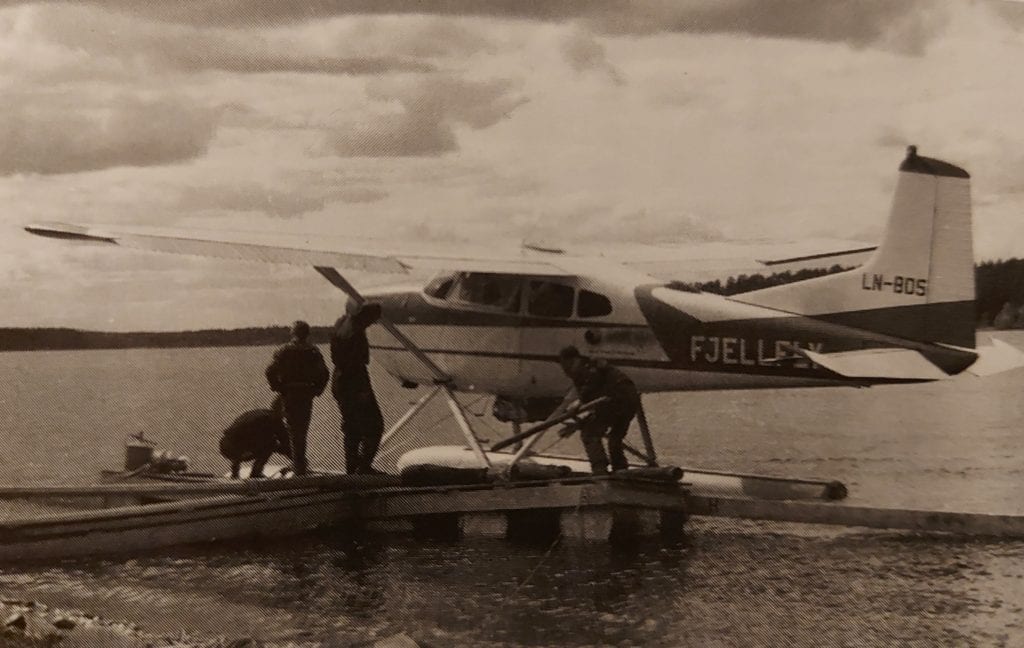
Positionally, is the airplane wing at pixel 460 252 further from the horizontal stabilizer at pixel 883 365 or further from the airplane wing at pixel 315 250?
the horizontal stabilizer at pixel 883 365

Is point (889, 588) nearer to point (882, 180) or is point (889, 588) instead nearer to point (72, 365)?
point (882, 180)

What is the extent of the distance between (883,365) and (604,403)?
150 centimetres

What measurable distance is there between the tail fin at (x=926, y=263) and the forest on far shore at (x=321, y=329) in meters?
0.23

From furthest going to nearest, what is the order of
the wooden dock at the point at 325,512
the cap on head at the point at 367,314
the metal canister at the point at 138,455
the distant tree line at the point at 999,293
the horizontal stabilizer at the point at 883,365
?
the metal canister at the point at 138,455 < the distant tree line at the point at 999,293 < the cap on head at the point at 367,314 < the horizontal stabilizer at the point at 883,365 < the wooden dock at the point at 325,512

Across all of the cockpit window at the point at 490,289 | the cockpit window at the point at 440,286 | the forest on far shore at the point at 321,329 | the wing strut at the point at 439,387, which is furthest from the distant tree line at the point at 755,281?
the wing strut at the point at 439,387

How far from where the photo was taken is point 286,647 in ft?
14.7

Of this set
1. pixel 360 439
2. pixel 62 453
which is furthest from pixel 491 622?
pixel 62 453

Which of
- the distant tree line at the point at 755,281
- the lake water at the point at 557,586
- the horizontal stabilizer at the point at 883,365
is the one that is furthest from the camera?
the distant tree line at the point at 755,281

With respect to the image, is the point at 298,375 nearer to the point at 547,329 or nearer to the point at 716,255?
the point at 547,329

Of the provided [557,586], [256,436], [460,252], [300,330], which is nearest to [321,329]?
[300,330]

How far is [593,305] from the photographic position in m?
6.11

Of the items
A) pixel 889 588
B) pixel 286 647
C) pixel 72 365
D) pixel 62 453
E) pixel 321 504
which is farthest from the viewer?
pixel 62 453

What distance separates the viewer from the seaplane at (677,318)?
5.70 metres

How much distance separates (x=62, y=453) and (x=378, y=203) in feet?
30.1
